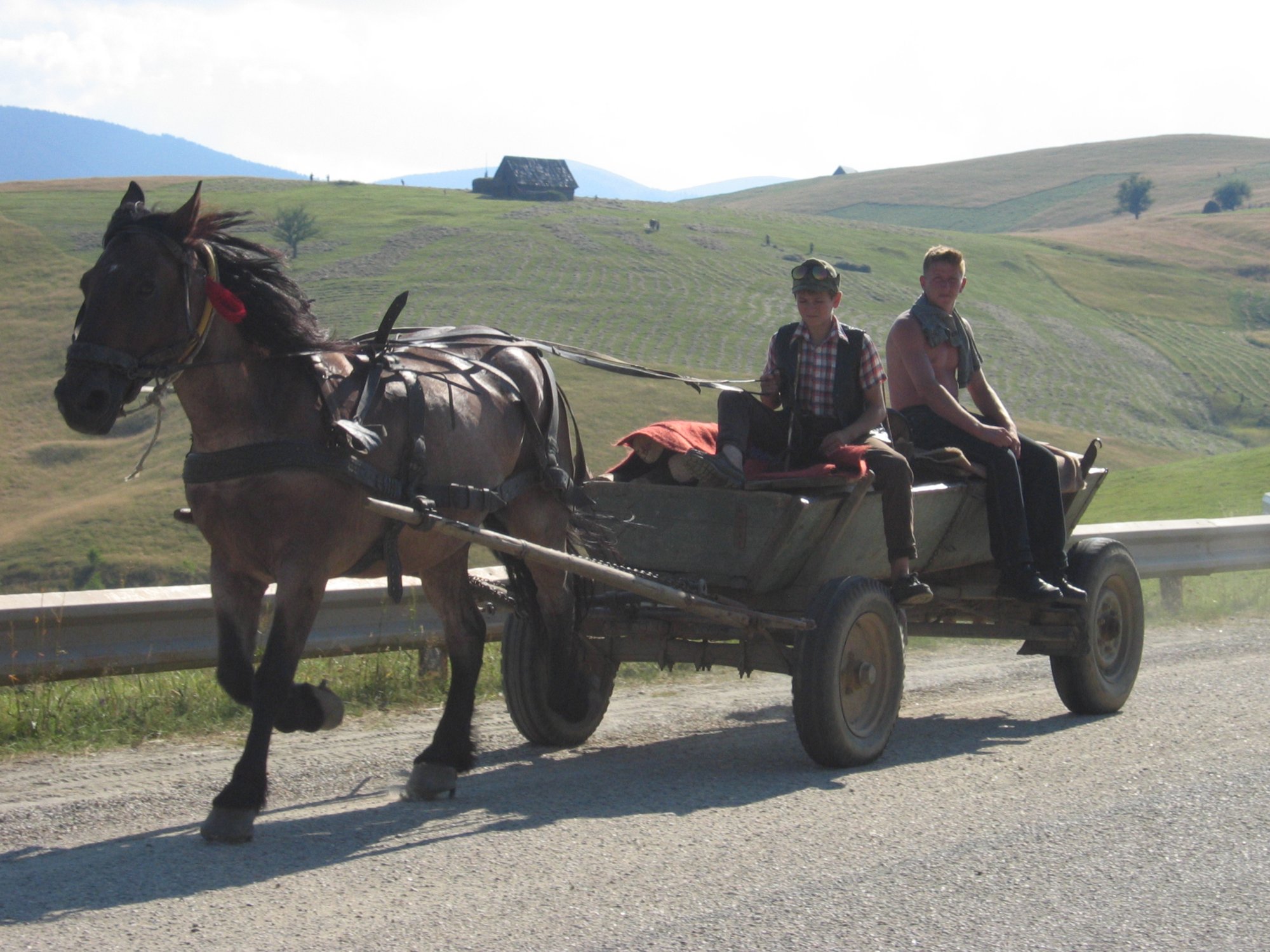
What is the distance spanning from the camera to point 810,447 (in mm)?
6785

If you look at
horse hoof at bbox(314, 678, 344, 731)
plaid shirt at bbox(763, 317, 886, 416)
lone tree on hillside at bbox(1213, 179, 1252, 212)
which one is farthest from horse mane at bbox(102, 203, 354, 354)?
lone tree on hillside at bbox(1213, 179, 1252, 212)

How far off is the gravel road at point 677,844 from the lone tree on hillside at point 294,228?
262 ft

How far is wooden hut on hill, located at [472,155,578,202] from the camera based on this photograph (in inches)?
4540

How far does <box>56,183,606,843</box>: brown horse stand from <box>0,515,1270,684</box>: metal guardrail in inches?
48.7

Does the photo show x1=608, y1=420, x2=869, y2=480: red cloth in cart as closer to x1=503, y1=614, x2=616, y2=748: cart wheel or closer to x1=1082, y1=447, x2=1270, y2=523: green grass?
x1=503, y1=614, x2=616, y2=748: cart wheel

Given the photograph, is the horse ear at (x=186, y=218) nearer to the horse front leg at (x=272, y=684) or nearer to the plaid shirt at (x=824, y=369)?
the horse front leg at (x=272, y=684)

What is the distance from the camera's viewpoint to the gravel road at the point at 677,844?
3855mm

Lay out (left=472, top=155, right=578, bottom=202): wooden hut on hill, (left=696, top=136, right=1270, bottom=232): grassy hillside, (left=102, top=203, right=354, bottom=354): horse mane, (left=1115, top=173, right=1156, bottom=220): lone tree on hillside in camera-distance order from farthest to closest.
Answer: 1. (left=696, top=136, right=1270, bottom=232): grassy hillside
2. (left=1115, top=173, right=1156, bottom=220): lone tree on hillside
3. (left=472, top=155, right=578, bottom=202): wooden hut on hill
4. (left=102, top=203, right=354, bottom=354): horse mane

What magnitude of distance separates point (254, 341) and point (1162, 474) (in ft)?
73.9

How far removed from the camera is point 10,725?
632cm

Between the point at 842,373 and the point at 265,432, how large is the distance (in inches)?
114

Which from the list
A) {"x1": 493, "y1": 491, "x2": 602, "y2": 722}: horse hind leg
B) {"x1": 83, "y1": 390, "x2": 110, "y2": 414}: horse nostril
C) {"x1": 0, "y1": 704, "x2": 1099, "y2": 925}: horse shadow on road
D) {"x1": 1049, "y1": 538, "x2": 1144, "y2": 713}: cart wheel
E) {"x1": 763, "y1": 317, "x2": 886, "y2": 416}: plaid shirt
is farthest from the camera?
{"x1": 1049, "y1": 538, "x2": 1144, "y2": 713}: cart wheel

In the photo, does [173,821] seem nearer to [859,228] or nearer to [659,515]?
[659,515]

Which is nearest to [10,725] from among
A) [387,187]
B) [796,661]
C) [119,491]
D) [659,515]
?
[659,515]
